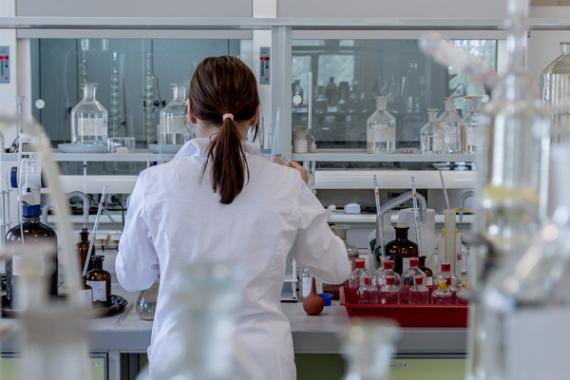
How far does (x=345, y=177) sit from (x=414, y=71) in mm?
738

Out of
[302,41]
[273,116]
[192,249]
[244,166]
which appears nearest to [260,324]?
[192,249]

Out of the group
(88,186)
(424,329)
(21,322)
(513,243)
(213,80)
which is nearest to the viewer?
(21,322)

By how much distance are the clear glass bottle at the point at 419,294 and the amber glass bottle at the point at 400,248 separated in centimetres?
19

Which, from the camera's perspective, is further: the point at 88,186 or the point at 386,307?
the point at 88,186

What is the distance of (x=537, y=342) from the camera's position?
577 millimetres

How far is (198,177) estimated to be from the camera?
1.93 metres

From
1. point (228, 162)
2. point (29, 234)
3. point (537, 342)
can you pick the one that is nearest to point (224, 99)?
point (228, 162)

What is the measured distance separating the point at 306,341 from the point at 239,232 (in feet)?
1.73

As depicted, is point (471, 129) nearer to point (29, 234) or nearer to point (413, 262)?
point (413, 262)

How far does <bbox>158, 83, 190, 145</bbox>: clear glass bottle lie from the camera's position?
2727mm

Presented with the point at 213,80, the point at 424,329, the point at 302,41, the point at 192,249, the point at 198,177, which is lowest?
the point at 424,329

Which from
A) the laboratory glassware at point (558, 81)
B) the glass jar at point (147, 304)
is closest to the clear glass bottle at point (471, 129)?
the laboratory glassware at point (558, 81)

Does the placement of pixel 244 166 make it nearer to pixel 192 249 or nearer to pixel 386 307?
pixel 192 249

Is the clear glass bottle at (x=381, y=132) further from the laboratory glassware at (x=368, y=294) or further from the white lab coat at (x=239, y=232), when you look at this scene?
the white lab coat at (x=239, y=232)
